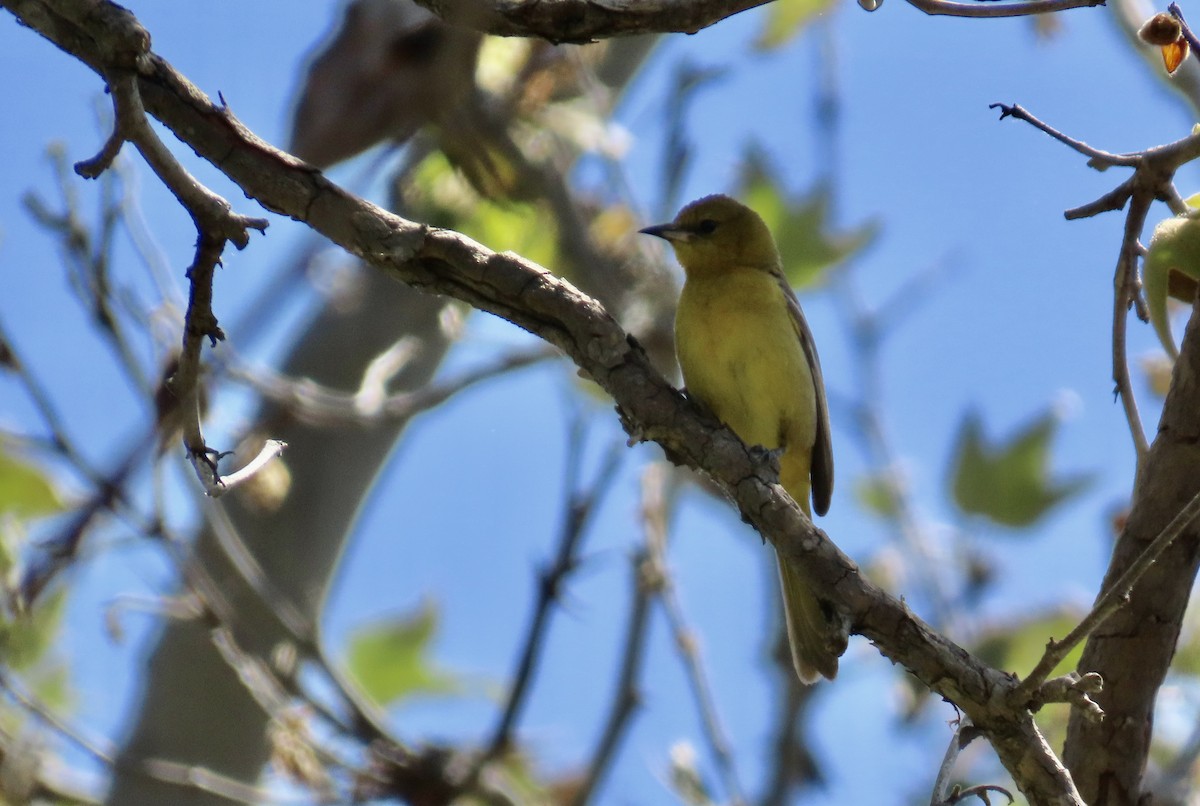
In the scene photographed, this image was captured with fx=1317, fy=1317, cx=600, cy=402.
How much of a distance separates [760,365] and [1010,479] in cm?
98

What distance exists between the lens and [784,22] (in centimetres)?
602

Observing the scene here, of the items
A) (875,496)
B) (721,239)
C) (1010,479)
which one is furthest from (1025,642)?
(721,239)

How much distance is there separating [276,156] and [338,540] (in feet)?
11.3

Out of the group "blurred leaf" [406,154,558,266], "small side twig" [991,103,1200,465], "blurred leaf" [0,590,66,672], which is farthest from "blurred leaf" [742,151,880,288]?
"blurred leaf" [0,590,66,672]

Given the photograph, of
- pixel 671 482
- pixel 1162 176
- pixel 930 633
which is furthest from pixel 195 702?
pixel 1162 176

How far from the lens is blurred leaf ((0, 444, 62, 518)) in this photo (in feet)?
13.9

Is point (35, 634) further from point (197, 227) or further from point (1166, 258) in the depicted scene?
point (1166, 258)

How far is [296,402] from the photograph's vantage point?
4.61 m

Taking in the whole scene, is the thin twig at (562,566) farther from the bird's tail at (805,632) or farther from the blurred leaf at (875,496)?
the blurred leaf at (875,496)

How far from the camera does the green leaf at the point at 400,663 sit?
5.17m

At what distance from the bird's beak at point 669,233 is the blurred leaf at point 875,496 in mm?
1441

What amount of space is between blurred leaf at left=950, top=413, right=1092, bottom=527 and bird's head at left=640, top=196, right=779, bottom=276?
1.31m

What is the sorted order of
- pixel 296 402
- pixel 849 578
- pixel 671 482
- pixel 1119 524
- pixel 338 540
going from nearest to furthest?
pixel 849 578 < pixel 1119 524 < pixel 296 402 < pixel 338 540 < pixel 671 482

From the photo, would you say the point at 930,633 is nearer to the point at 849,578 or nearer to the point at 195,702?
the point at 849,578
